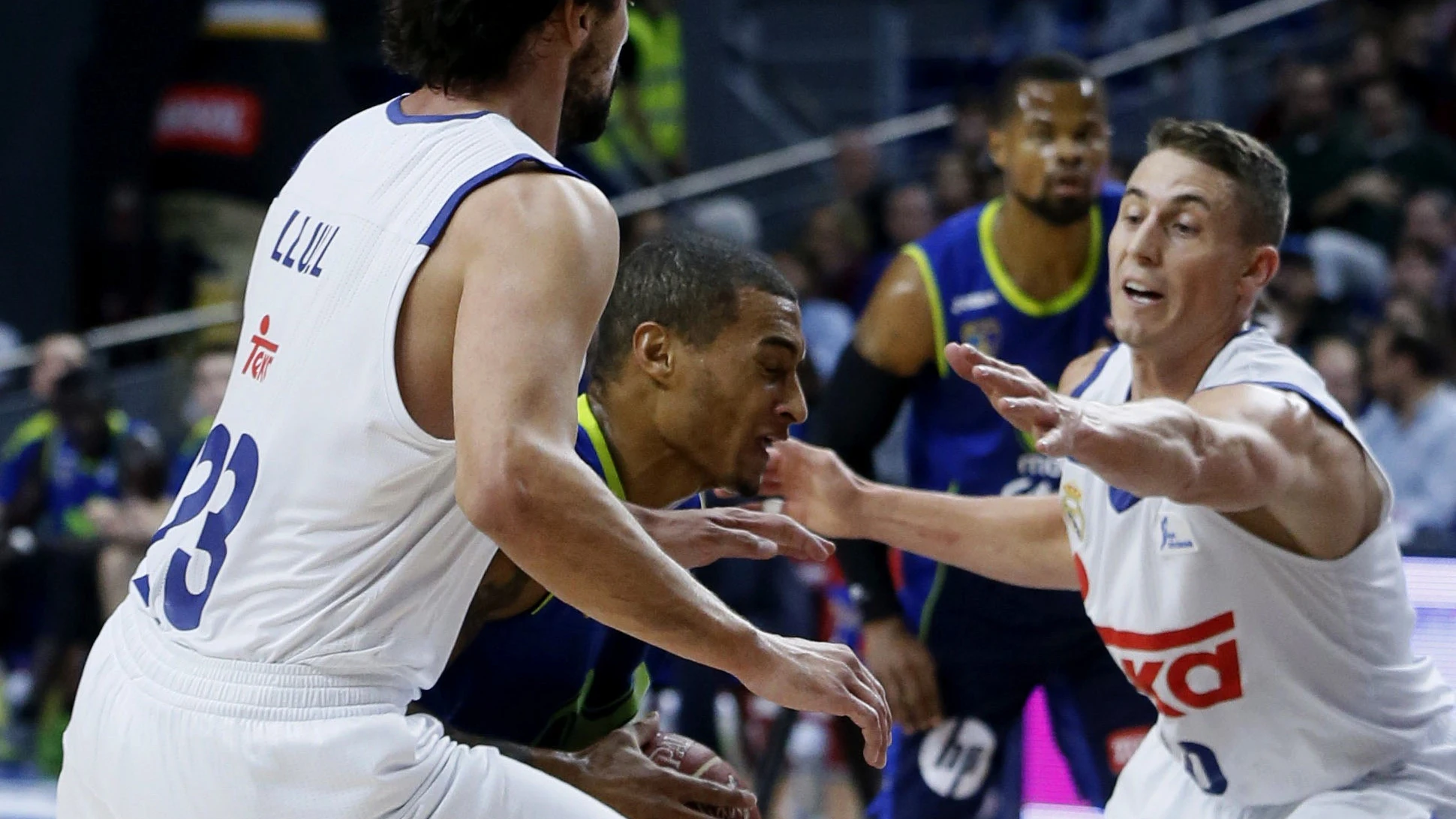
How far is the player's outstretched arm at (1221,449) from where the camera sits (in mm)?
2539

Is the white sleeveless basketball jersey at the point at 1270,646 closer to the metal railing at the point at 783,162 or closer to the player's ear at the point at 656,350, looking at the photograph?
the player's ear at the point at 656,350

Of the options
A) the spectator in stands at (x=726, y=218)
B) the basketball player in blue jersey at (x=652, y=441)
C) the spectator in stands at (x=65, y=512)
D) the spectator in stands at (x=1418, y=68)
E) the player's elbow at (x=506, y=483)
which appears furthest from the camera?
the spectator in stands at (x=1418, y=68)

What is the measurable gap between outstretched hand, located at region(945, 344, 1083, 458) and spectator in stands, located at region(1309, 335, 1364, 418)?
4393 millimetres

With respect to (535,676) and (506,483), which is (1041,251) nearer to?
(535,676)

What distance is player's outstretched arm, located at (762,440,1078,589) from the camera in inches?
135

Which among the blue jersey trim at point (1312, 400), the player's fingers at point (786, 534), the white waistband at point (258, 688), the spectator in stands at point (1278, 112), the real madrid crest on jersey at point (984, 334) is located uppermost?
the spectator in stands at point (1278, 112)

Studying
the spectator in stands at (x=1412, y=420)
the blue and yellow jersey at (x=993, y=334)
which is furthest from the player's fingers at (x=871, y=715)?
the spectator in stands at (x=1412, y=420)

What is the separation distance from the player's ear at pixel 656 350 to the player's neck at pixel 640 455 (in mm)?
55

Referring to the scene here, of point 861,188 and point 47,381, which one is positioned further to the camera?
point 861,188

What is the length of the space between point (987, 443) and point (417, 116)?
8.33ft

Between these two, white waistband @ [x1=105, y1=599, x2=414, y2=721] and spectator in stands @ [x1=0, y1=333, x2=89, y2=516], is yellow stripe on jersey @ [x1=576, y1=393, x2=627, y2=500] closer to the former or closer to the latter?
white waistband @ [x1=105, y1=599, x2=414, y2=721]

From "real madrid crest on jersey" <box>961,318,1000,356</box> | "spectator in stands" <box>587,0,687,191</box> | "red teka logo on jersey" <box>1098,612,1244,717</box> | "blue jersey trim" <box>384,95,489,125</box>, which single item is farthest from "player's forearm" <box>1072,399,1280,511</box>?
"spectator in stands" <box>587,0,687,191</box>

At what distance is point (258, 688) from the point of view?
2205 mm

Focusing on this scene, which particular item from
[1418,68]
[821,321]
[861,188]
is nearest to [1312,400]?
[821,321]
